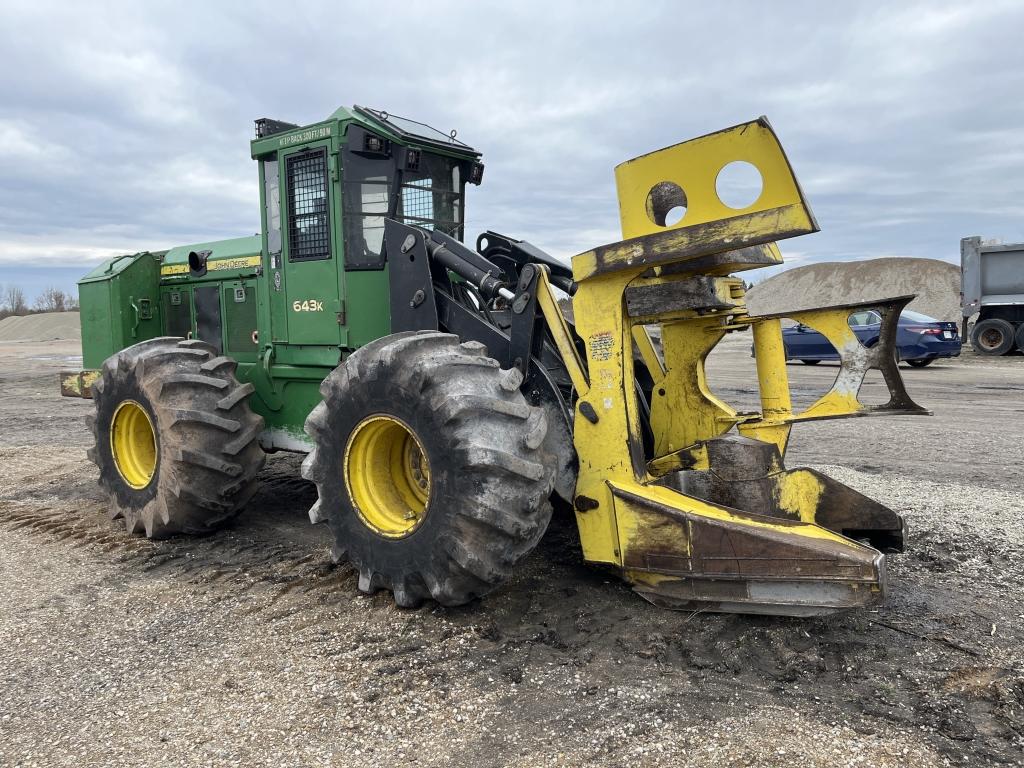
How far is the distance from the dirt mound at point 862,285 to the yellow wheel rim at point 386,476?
48.5 metres

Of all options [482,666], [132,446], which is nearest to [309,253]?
[132,446]

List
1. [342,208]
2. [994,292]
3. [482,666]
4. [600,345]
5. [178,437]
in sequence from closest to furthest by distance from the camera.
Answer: [482,666] → [600,345] → [178,437] → [342,208] → [994,292]

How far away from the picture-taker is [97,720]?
314 centimetres

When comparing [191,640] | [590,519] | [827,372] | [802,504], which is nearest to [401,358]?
[590,519]

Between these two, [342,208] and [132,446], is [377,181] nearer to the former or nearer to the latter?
[342,208]

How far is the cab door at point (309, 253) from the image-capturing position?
5480 mm

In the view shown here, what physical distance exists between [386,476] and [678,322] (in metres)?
2.04

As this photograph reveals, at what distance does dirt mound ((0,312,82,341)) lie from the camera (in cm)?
5172

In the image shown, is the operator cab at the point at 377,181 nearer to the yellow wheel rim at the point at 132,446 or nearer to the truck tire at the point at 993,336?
the yellow wheel rim at the point at 132,446

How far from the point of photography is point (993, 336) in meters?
21.8

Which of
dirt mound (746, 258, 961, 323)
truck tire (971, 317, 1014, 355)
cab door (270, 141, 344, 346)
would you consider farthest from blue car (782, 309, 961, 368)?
dirt mound (746, 258, 961, 323)

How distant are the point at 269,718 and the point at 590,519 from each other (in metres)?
1.71

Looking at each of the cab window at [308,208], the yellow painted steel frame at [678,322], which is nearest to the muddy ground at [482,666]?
the yellow painted steel frame at [678,322]

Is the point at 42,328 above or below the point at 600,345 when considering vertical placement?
above
